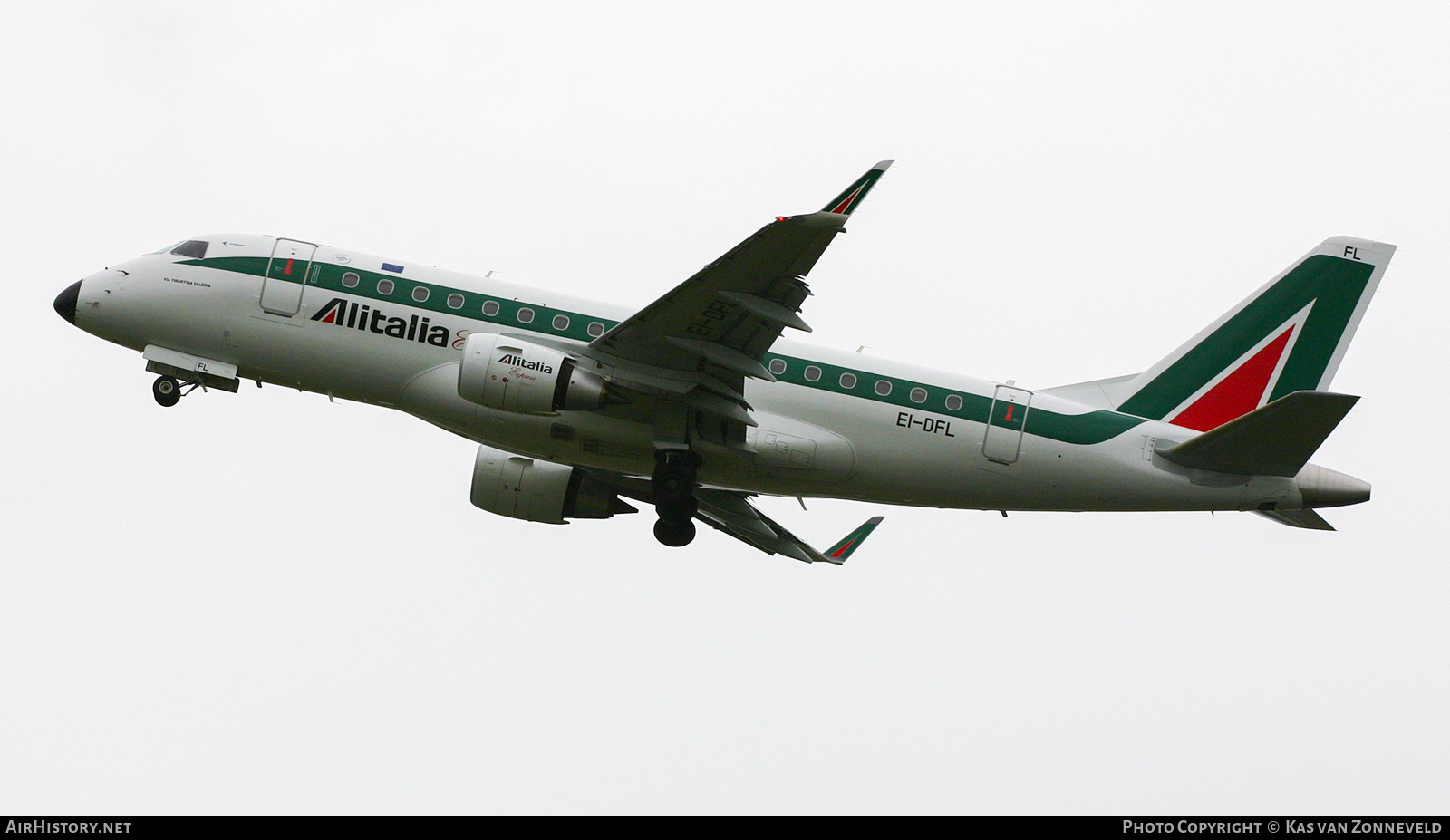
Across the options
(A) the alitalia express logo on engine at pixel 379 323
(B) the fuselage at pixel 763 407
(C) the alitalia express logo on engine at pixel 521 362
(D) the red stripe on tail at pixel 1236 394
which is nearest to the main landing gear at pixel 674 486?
(B) the fuselage at pixel 763 407

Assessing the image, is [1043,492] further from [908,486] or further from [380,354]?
[380,354]

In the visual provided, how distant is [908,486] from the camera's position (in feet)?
96.1

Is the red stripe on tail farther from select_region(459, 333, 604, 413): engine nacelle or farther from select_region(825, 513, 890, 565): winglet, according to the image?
select_region(459, 333, 604, 413): engine nacelle

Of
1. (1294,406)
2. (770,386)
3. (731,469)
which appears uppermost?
(1294,406)

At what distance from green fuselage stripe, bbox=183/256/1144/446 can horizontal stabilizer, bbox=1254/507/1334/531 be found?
338 cm

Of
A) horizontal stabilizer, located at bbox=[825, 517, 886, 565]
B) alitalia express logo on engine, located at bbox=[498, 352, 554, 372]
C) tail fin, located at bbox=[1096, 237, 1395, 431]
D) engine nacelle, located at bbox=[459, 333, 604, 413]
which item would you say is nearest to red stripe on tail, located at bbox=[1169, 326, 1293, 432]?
tail fin, located at bbox=[1096, 237, 1395, 431]

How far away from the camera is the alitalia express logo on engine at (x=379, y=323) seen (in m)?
29.0

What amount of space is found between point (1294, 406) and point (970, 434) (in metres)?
6.26

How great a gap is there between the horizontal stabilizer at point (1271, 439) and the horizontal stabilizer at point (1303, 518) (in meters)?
0.89

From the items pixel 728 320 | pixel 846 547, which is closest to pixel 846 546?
pixel 846 547

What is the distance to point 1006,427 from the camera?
29031 millimetres

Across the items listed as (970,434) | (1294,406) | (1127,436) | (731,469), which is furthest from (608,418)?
(1294,406)

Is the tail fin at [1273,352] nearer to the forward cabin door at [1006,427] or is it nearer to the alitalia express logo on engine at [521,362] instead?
the forward cabin door at [1006,427]

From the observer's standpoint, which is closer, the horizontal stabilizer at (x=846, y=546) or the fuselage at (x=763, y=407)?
the fuselage at (x=763, y=407)
